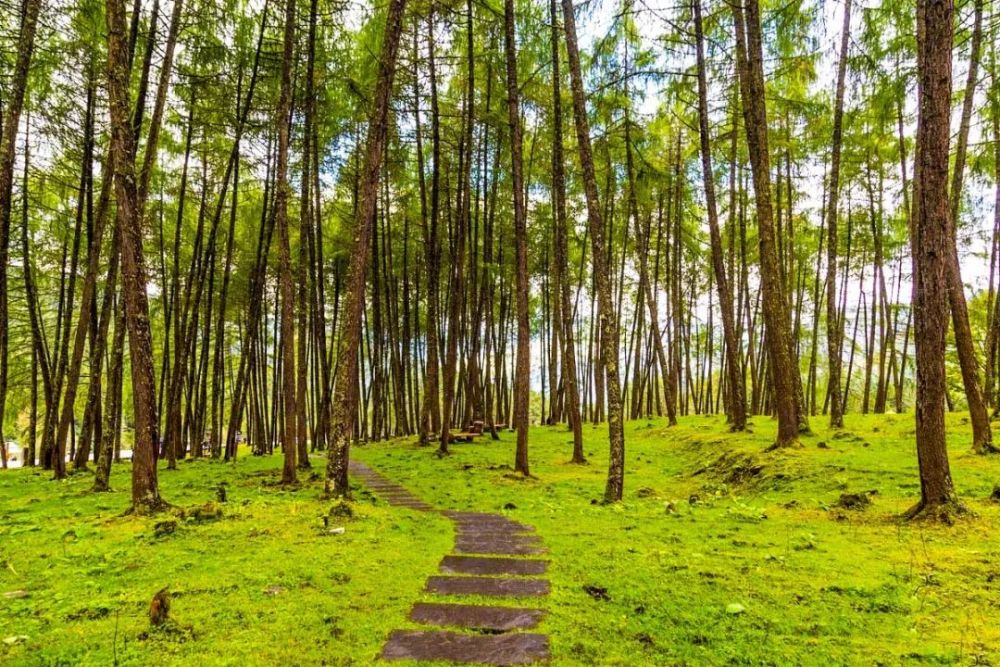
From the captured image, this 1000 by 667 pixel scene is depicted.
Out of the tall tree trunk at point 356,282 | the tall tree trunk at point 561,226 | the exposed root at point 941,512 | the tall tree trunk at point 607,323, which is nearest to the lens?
the exposed root at point 941,512

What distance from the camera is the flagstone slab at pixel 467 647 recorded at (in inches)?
117

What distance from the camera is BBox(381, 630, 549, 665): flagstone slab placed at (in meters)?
2.96

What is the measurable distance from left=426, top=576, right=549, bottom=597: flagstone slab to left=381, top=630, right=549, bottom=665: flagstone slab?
713 mm

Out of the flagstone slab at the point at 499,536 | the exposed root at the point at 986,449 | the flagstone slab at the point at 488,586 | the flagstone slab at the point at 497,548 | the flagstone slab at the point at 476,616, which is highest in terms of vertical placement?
the exposed root at the point at 986,449

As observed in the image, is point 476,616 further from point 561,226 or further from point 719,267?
point 719,267

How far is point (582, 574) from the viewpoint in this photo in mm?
4371

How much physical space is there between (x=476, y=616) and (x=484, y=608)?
0.15m

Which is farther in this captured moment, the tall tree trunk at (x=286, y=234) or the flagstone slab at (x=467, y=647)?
the tall tree trunk at (x=286, y=234)

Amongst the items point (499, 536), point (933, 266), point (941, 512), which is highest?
point (933, 266)

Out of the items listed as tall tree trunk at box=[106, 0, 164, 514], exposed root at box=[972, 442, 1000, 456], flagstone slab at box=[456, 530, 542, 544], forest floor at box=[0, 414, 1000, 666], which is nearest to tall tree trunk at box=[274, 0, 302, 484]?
forest floor at box=[0, 414, 1000, 666]

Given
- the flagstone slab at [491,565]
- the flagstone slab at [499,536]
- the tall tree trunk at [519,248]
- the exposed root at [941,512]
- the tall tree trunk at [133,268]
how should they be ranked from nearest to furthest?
the flagstone slab at [491,565]
the exposed root at [941,512]
the flagstone slab at [499,536]
the tall tree trunk at [133,268]
the tall tree trunk at [519,248]

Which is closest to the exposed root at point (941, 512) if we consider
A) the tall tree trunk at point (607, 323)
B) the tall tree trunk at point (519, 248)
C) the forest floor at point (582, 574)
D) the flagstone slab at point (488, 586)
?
the forest floor at point (582, 574)

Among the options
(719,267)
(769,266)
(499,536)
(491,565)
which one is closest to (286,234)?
(499,536)

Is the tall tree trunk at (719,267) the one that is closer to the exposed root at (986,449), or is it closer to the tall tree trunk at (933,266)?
the exposed root at (986,449)
